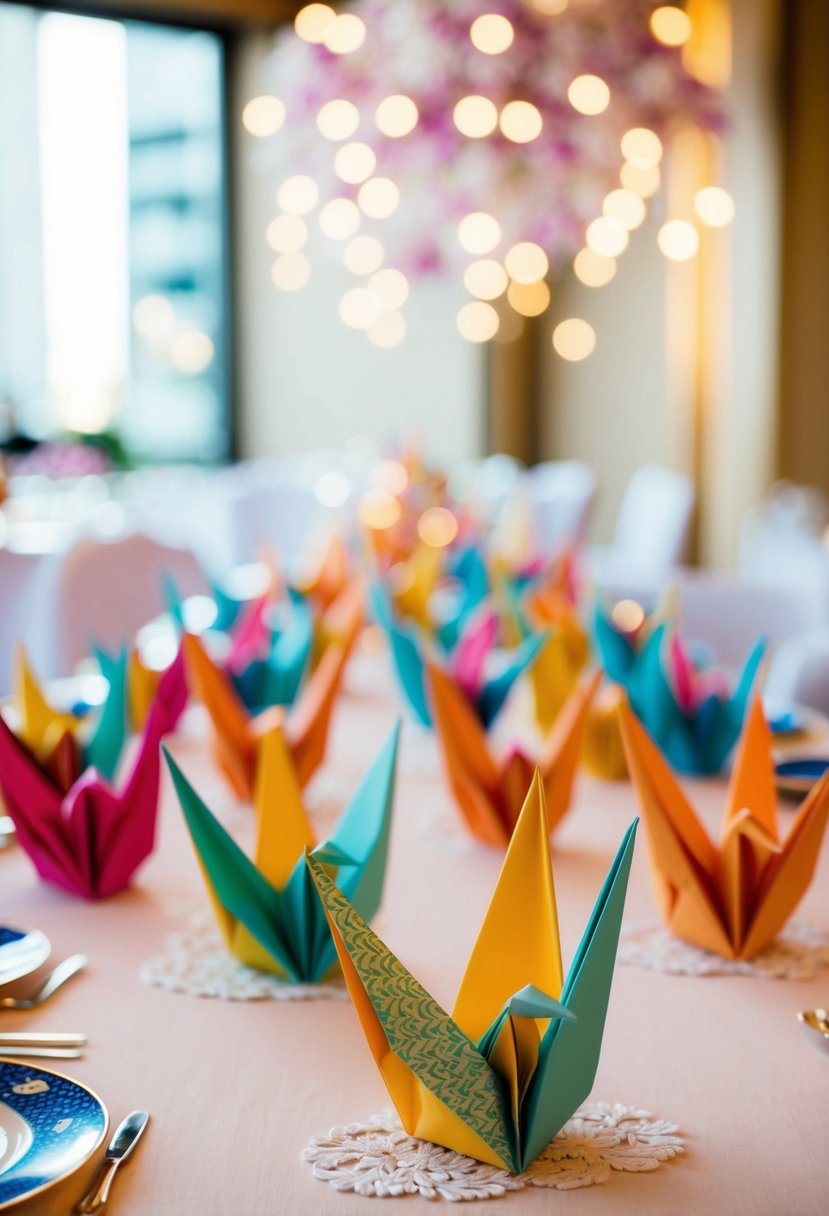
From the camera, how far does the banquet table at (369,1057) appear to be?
0.72 meters

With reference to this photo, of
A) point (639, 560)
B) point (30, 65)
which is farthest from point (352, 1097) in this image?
point (30, 65)

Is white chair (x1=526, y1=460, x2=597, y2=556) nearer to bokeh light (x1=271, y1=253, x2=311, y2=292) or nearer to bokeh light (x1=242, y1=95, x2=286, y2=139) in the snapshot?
bokeh light (x1=271, y1=253, x2=311, y2=292)

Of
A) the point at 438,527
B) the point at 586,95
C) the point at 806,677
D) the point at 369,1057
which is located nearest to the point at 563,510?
the point at 586,95

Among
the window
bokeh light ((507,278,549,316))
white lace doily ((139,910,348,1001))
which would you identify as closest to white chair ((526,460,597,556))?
bokeh light ((507,278,549,316))

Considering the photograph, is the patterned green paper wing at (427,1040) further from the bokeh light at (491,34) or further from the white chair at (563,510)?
the white chair at (563,510)

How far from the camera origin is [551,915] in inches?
31.6

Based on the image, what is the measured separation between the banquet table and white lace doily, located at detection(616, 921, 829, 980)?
0.04 ft

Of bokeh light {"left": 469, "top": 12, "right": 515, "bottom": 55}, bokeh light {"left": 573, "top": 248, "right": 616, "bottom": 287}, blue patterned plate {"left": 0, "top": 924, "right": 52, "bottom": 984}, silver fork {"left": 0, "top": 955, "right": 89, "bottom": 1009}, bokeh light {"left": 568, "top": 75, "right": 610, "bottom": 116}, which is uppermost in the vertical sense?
bokeh light {"left": 469, "top": 12, "right": 515, "bottom": 55}

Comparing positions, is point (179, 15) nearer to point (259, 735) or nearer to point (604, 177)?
point (604, 177)

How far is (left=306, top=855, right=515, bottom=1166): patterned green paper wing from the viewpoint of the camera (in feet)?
2.43

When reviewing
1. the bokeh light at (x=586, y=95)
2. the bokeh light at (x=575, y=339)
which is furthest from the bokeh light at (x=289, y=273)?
the bokeh light at (x=575, y=339)

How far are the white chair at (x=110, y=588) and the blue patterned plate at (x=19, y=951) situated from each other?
4.76 ft

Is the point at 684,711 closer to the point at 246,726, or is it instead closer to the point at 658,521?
the point at 246,726

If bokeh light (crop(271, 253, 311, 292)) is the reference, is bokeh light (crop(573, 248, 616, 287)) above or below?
above
